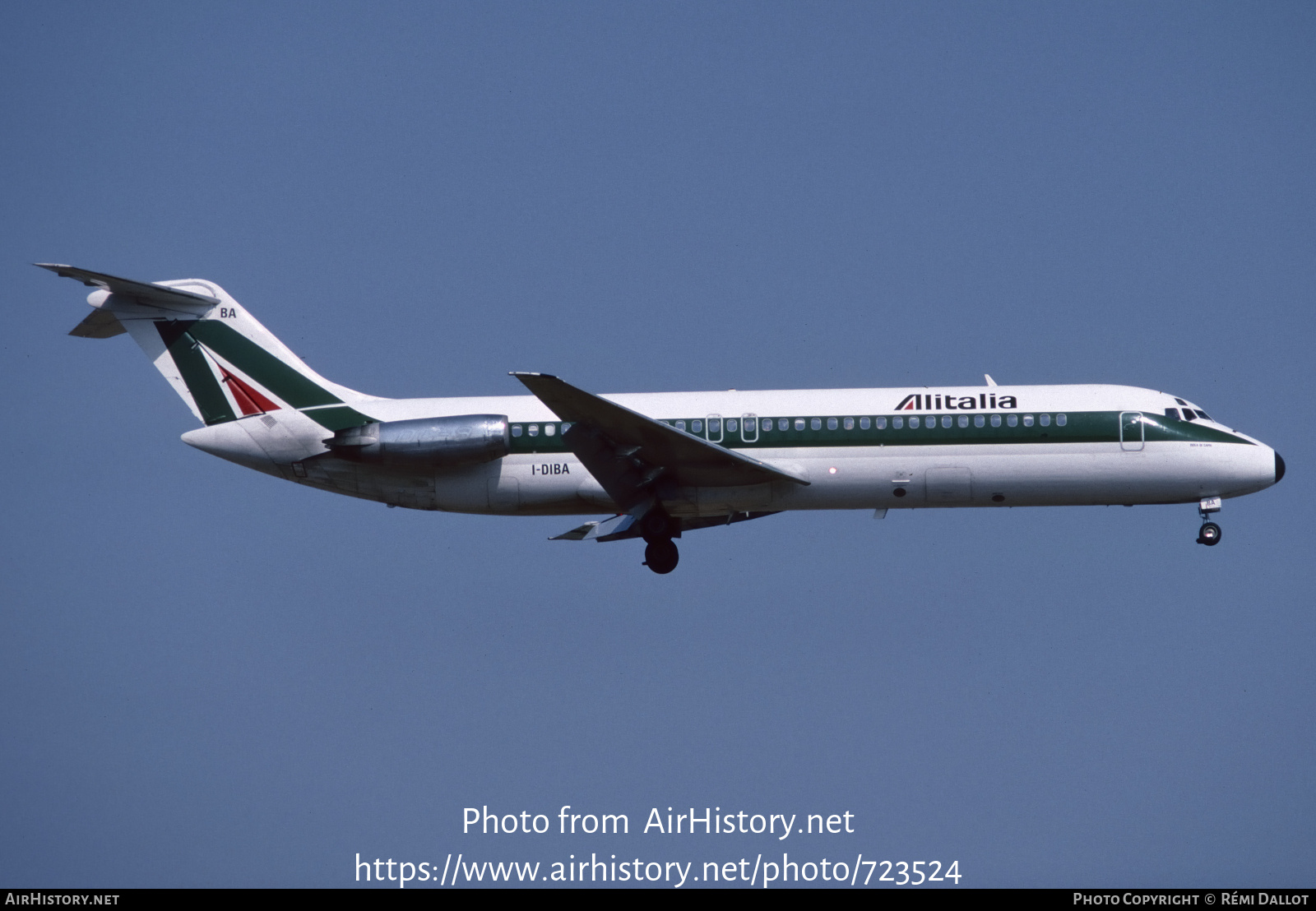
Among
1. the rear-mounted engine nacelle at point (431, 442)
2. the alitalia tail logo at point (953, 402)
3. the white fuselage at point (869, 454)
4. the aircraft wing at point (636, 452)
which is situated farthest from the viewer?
the alitalia tail logo at point (953, 402)

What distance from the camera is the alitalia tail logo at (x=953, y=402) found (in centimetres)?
2936

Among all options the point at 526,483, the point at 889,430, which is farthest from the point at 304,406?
the point at 889,430

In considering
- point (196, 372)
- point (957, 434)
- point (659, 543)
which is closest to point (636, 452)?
point (659, 543)

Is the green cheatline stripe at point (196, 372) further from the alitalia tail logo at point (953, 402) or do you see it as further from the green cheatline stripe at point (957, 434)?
the alitalia tail logo at point (953, 402)

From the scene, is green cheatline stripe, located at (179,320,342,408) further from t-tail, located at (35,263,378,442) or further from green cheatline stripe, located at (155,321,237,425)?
green cheatline stripe, located at (155,321,237,425)

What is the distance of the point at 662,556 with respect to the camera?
30500 mm

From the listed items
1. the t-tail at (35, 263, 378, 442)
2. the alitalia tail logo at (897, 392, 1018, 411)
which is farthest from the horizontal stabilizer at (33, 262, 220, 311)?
the alitalia tail logo at (897, 392, 1018, 411)

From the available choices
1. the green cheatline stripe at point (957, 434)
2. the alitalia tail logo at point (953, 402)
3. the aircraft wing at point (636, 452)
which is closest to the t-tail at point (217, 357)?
the aircraft wing at point (636, 452)

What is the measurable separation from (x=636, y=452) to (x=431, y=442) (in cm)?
419

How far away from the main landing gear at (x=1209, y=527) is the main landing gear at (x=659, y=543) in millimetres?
11116

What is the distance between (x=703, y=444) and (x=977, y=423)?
18.9 ft

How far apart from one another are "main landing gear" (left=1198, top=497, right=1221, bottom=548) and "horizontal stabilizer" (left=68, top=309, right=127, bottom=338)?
2348cm

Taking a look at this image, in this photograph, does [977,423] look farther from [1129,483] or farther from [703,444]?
[703,444]

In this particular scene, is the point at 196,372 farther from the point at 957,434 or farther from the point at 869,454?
the point at 957,434
